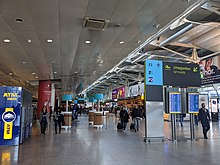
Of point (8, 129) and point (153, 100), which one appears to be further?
point (153, 100)

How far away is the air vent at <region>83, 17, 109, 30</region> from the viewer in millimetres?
6346

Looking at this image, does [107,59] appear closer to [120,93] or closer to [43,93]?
[43,93]

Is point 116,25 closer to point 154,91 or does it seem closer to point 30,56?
point 154,91

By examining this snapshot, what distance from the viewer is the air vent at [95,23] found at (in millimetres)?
6346

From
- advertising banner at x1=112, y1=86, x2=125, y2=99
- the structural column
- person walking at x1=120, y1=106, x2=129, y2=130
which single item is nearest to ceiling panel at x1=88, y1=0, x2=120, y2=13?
person walking at x1=120, y1=106, x2=129, y2=130

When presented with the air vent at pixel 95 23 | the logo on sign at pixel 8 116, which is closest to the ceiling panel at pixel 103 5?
the air vent at pixel 95 23

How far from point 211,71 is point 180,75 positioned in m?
11.2

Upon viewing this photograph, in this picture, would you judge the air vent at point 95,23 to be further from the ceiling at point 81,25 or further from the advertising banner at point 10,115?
the advertising banner at point 10,115

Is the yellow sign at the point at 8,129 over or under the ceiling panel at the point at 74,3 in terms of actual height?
under

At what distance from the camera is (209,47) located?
1725 centimetres

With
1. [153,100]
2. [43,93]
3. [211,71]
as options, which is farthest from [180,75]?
[43,93]

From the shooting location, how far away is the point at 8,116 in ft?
23.6

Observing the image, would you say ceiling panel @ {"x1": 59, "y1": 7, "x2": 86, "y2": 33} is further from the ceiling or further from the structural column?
the structural column

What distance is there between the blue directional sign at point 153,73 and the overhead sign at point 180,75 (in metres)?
0.19
